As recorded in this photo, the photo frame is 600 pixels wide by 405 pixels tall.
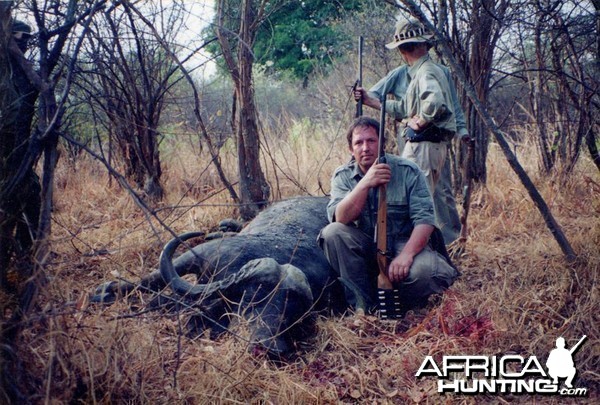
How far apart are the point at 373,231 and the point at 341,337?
36.8 inches

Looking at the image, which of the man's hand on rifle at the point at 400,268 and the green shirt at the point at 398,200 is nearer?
the man's hand on rifle at the point at 400,268

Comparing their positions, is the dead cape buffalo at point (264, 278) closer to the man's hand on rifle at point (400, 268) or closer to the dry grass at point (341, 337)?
the dry grass at point (341, 337)

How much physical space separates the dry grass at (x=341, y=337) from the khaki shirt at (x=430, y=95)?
1159 mm

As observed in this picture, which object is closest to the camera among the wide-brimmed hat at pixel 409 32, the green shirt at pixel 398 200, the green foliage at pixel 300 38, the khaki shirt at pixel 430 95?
the green shirt at pixel 398 200

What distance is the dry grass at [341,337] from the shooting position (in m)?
2.47

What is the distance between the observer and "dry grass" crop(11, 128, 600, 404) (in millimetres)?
2467

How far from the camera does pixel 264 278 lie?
3.80 m

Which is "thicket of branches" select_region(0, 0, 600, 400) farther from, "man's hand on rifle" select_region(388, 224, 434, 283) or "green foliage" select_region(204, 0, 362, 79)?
"green foliage" select_region(204, 0, 362, 79)

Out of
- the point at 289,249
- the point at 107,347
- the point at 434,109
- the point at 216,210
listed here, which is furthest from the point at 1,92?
the point at 216,210

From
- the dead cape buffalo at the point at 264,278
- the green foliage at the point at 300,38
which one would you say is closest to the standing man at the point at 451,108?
the dead cape buffalo at the point at 264,278

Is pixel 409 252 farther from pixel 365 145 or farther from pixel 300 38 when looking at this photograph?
pixel 300 38

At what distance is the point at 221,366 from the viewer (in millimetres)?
3027

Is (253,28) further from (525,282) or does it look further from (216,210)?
(525,282)

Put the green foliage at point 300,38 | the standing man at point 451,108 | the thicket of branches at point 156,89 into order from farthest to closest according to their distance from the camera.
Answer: the green foliage at point 300,38 < the standing man at point 451,108 < the thicket of branches at point 156,89
